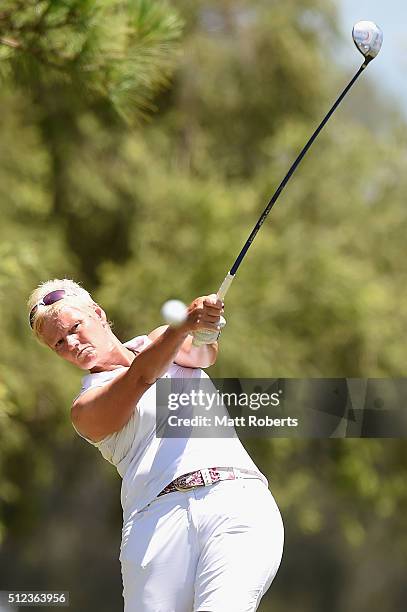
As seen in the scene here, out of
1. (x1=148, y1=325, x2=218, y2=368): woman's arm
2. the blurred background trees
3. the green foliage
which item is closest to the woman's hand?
(x1=148, y1=325, x2=218, y2=368): woman's arm

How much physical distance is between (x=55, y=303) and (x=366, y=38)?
721mm

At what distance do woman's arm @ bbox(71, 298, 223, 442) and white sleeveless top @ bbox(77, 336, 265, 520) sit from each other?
0.13 ft

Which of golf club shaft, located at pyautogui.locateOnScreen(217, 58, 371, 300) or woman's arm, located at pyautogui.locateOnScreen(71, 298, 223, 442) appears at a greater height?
golf club shaft, located at pyautogui.locateOnScreen(217, 58, 371, 300)

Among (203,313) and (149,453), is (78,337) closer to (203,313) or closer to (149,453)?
(149,453)

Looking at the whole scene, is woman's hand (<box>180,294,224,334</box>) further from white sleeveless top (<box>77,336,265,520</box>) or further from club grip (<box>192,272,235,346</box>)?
white sleeveless top (<box>77,336,265,520</box>)

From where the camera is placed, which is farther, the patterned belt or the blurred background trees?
the blurred background trees

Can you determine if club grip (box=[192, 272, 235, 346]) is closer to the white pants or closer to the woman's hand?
the woman's hand

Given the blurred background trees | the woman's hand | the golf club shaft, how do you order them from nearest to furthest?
the woman's hand
the golf club shaft
the blurred background trees

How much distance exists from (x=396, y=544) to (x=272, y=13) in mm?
4859

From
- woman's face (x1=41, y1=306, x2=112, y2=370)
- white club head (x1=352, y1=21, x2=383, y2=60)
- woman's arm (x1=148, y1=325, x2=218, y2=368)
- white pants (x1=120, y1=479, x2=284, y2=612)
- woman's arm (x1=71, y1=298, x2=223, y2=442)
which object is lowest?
white pants (x1=120, y1=479, x2=284, y2=612)

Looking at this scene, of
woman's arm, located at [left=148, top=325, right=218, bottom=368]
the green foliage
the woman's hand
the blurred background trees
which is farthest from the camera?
the blurred background trees

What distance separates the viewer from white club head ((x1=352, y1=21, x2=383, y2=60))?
2.02m

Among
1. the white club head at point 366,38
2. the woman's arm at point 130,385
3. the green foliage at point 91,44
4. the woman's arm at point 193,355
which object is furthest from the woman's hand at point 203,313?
the green foliage at point 91,44

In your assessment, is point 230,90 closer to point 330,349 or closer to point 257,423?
point 330,349
